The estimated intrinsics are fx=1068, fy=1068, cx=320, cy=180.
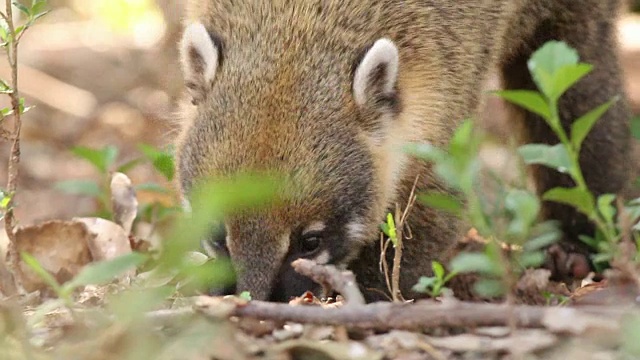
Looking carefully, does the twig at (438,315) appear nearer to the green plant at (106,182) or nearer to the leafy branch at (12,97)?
the leafy branch at (12,97)

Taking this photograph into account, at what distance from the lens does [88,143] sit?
981cm

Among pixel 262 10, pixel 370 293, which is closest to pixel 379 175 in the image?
pixel 370 293

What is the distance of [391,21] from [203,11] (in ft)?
3.02

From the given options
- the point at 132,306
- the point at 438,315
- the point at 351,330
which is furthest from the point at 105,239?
the point at 438,315

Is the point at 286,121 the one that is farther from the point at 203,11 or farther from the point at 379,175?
the point at 203,11

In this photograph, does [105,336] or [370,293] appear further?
[370,293]

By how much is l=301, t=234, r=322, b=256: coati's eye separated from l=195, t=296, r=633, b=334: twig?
127 cm

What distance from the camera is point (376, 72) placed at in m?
4.52

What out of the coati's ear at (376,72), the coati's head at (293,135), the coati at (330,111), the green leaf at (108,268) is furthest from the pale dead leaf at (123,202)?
the green leaf at (108,268)

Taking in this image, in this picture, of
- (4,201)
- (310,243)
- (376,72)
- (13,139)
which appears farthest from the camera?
(376,72)

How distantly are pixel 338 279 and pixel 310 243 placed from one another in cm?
112

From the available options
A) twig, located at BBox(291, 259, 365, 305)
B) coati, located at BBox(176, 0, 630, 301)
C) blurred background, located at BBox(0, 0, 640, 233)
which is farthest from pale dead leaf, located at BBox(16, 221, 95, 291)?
blurred background, located at BBox(0, 0, 640, 233)

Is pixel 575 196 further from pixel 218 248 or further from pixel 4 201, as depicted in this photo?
pixel 4 201

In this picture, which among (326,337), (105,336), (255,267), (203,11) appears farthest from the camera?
(203,11)
